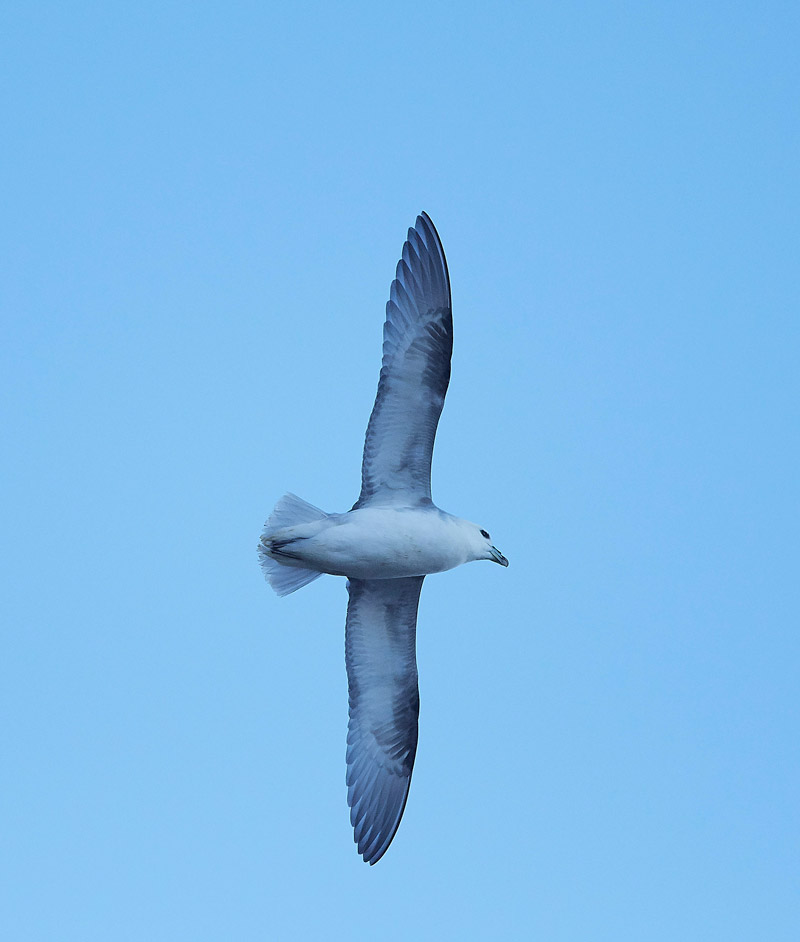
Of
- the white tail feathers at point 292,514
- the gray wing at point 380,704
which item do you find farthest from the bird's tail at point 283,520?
the gray wing at point 380,704

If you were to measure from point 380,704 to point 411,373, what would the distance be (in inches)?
118

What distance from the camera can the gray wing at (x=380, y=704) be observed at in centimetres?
1036

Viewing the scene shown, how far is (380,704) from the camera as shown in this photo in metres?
10.6

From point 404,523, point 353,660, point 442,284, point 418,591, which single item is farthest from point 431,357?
point 353,660

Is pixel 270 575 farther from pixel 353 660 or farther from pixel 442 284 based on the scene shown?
pixel 442 284

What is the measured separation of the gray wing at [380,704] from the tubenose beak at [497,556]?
0.63 meters

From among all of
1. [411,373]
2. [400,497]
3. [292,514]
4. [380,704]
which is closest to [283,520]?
[292,514]

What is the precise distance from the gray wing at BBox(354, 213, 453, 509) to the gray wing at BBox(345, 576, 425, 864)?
1081 mm

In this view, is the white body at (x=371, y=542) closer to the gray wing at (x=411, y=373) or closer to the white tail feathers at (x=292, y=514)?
the white tail feathers at (x=292, y=514)

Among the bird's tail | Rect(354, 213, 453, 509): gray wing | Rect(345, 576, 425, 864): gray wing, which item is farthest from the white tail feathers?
Rect(345, 576, 425, 864): gray wing

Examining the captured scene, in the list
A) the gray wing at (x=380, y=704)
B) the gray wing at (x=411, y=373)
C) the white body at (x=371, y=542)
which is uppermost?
the gray wing at (x=411, y=373)

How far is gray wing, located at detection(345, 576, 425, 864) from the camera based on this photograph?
10.4 meters

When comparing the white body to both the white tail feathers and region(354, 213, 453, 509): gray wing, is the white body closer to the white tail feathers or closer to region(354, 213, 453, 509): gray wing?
the white tail feathers

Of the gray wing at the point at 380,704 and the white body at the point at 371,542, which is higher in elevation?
the white body at the point at 371,542
